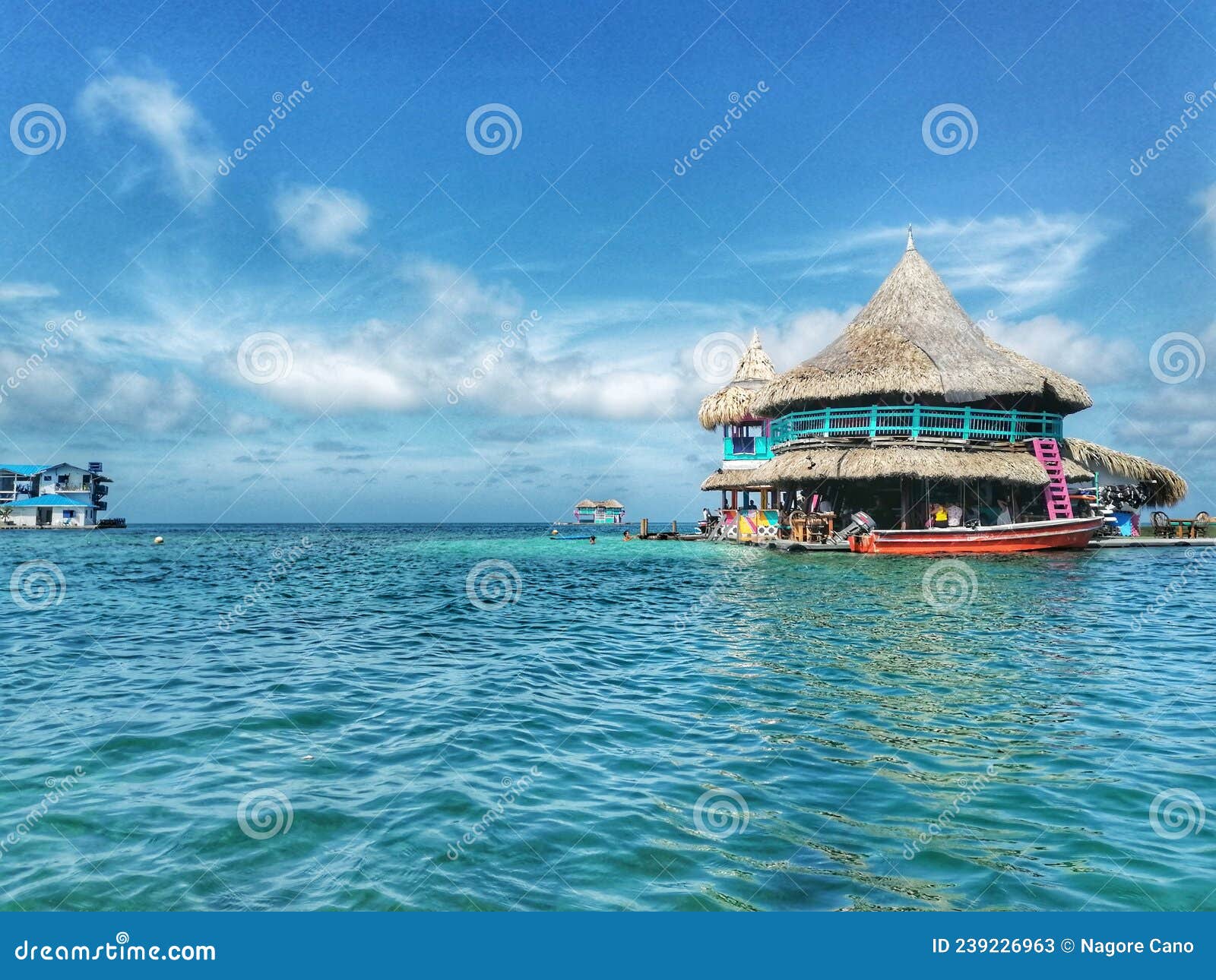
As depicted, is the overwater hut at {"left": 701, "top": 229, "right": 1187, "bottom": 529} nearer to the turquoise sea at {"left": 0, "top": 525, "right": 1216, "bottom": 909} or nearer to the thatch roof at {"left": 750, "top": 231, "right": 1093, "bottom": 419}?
the thatch roof at {"left": 750, "top": 231, "right": 1093, "bottom": 419}

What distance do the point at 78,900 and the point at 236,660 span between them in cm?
624

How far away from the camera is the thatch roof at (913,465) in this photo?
1054 inches

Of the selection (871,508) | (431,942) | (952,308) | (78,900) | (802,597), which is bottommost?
(78,900)

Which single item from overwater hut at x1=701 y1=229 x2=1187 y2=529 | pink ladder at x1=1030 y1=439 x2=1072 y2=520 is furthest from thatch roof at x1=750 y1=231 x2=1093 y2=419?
pink ladder at x1=1030 y1=439 x2=1072 y2=520

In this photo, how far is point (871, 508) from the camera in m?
32.1

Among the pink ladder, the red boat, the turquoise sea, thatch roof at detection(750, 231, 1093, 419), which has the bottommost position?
the turquoise sea

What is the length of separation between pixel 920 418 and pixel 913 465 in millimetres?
2442

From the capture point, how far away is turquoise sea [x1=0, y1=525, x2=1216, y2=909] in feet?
12.8

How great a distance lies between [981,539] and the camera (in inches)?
1012

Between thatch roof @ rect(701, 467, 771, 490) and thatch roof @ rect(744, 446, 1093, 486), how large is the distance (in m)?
8.41

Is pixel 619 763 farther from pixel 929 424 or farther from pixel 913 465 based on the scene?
pixel 929 424

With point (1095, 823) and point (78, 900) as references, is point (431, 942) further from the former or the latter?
point (1095, 823)

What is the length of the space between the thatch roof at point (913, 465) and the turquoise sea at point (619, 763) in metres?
13.9

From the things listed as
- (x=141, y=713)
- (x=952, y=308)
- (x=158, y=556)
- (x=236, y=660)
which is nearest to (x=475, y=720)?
(x=141, y=713)
